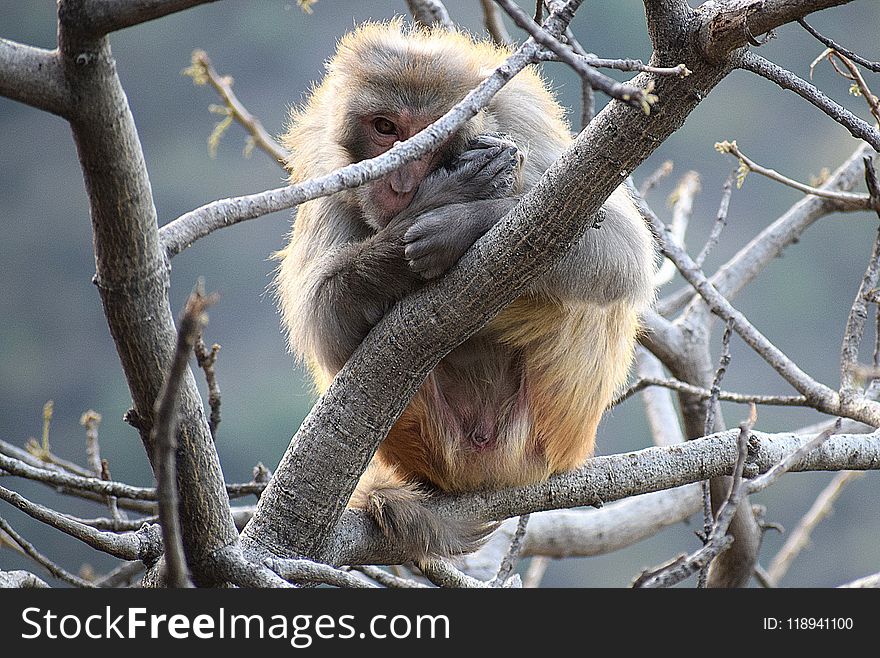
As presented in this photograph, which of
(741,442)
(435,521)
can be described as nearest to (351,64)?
(435,521)

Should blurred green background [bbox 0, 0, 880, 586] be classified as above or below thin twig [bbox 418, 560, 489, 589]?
above

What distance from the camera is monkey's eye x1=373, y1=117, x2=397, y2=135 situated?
2.63 meters

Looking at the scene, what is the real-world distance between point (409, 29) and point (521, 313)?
3.73 ft

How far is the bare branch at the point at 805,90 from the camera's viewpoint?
179 cm

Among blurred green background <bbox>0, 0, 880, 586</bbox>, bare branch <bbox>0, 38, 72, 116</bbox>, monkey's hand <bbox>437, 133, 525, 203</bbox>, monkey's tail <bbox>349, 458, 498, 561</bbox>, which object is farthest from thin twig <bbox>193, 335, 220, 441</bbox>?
blurred green background <bbox>0, 0, 880, 586</bbox>

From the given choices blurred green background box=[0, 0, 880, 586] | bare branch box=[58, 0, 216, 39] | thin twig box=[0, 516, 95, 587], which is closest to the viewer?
bare branch box=[58, 0, 216, 39]

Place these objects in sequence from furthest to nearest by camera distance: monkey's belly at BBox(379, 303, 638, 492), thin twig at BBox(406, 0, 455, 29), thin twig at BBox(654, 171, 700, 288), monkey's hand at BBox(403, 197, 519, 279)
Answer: thin twig at BBox(654, 171, 700, 288) → thin twig at BBox(406, 0, 455, 29) → monkey's belly at BBox(379, 303, 638, 492) → monkey's hand at BBox(403, 197, 519, 279)

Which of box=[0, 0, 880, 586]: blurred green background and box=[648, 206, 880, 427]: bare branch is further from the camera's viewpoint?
box=[0, 0, 880, 586]: blurred green background

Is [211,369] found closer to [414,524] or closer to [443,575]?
[414,524]

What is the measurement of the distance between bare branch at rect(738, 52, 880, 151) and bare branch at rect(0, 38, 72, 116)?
119cm

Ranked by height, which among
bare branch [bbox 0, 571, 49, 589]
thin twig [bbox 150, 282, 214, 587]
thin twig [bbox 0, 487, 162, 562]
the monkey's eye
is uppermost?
the monkey's eye

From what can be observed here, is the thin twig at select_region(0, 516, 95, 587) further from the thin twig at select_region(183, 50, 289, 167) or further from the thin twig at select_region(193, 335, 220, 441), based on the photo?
the thin twig at select_region(183, 50, 289, 167)

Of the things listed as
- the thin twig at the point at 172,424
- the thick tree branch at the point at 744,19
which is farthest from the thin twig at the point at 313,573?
the thick tree branch at the point at 744,19

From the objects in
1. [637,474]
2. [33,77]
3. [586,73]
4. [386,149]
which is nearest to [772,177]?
[637,474]
